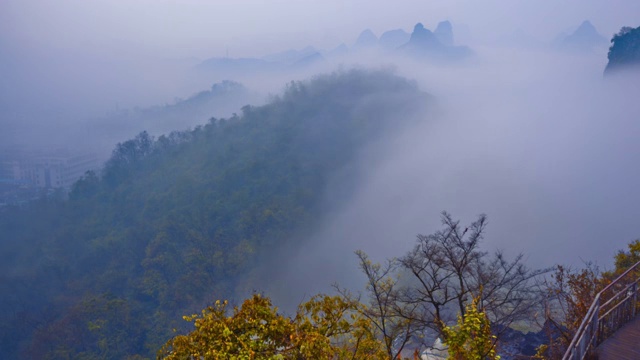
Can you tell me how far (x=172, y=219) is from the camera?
50312 millimetres

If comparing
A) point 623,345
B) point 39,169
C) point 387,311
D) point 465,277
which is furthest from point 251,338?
point 39,169

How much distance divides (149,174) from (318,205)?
96.5 feet

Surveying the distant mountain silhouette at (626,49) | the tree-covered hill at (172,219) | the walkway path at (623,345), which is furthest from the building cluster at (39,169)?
the distant mountain silhouette at (626,49)

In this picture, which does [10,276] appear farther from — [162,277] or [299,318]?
[299,318]

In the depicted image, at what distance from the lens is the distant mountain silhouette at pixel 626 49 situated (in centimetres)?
6294

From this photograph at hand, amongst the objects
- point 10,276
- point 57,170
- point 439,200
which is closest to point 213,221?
point 10,276

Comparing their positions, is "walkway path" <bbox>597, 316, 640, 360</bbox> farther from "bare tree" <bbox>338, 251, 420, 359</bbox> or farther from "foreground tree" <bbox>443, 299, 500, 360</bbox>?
"bare tree" <bbox>338, 251, 420, 359</bbox>

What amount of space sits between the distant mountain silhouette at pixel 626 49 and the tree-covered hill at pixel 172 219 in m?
33.8

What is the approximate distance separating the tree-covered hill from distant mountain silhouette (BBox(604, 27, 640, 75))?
33.8 m

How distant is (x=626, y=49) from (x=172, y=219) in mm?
71876

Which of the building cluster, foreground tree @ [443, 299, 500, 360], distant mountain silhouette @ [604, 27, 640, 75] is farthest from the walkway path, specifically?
the building cluster

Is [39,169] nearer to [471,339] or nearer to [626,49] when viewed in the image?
[471,339]

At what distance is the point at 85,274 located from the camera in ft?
154

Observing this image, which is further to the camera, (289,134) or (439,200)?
(289,134)
